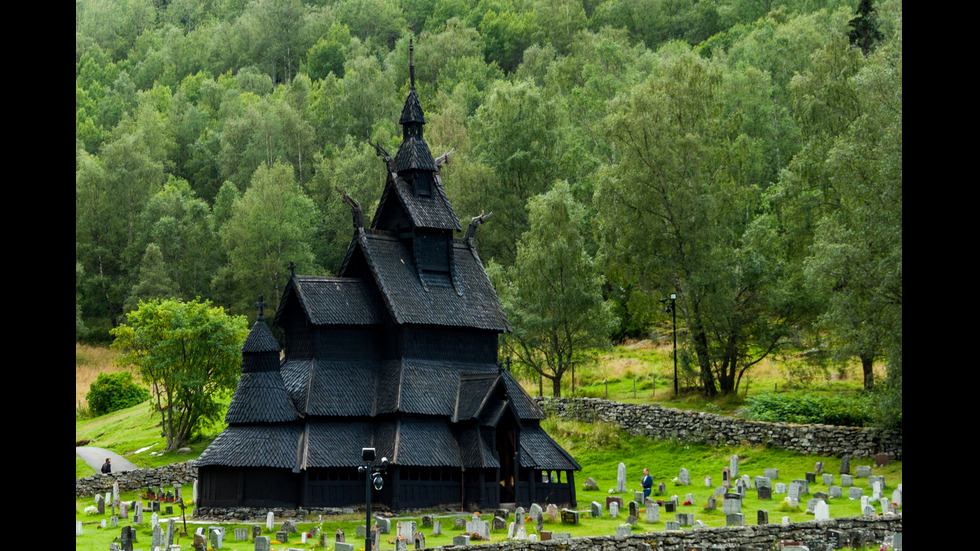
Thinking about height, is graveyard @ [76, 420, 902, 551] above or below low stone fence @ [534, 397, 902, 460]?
below

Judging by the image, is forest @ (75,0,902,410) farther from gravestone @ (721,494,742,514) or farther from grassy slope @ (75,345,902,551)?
gravestone @ (721,494,742,514)

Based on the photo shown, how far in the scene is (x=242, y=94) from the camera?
119500 mm

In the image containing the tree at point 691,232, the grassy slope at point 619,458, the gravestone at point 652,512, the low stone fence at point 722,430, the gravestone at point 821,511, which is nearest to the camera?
the gravestone at point 821,511

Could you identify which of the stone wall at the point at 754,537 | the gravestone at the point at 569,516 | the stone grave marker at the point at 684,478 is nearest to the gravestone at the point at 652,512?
the gravestone at the point at 569,516

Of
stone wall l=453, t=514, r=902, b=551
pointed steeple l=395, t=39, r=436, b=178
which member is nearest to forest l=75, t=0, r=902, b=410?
stone wall l=453, t=514, r=902, b=551

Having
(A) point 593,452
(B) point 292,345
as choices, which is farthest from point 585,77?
(B) point 292,345

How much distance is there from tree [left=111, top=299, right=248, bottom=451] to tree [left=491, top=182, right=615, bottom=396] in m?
15.1

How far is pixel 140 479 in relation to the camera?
4416cm

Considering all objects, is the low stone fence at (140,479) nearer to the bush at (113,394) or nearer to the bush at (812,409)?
the bush at (113,394)

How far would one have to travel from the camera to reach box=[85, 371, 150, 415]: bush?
64.5m

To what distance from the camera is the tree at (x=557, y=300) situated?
183 feet

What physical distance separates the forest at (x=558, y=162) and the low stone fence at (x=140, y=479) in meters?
16.9

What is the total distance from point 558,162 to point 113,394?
122 ft

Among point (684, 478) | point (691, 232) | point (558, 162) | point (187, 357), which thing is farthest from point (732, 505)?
point (558, 162)
